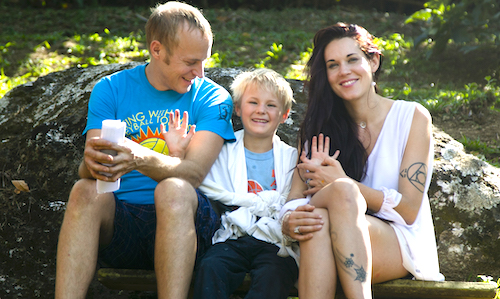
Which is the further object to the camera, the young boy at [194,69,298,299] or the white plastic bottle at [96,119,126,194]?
the young boy at [194,69,298,299]

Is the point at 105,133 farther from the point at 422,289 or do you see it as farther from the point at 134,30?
the point at 134,30

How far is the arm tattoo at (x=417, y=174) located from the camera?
244 centimetres

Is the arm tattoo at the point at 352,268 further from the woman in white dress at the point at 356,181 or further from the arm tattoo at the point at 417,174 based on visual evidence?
the arm tattoo at the point at 417,174

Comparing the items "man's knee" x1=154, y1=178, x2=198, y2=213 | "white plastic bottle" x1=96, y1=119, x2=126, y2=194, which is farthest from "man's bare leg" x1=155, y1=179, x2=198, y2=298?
"white plastic bottle" x1=96, y1=119, x2=126, y2=194

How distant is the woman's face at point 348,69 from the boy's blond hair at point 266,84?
0.32m

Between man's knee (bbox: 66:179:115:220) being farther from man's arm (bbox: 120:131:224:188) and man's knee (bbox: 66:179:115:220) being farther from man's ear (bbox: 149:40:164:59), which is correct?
man's ear (bbox: 149:40:164:59)

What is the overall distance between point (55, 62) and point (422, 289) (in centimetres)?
514

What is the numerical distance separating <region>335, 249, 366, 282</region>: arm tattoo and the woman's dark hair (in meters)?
0.65

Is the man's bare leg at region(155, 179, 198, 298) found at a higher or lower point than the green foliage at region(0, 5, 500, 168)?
lower

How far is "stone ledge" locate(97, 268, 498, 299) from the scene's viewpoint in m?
2.25

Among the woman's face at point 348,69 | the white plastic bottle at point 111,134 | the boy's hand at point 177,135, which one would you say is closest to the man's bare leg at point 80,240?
the white plastic bottle at point 111,134

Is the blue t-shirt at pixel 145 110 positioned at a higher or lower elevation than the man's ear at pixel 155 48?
lower

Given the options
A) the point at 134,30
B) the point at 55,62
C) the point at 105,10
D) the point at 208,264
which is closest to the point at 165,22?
the point at 208,264

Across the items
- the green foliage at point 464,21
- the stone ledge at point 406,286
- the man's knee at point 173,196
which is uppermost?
the green foliage at point 464,21
